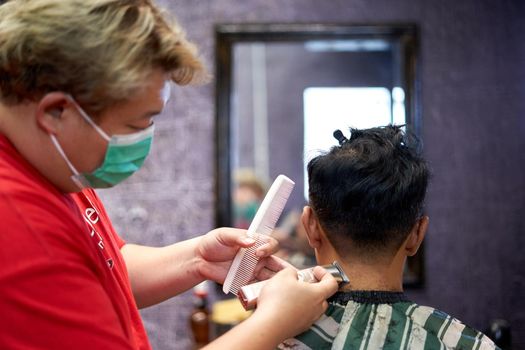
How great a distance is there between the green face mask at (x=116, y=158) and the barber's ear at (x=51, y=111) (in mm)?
26

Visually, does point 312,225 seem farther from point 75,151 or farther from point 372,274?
point 75,151

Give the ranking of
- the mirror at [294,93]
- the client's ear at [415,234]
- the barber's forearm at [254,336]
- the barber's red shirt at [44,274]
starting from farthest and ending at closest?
1. the mirror at [294,93]
2. the client's ear at [415,234]
3. the barber's forearm at [254,336]
4. the barber's red shirt at [44,274]

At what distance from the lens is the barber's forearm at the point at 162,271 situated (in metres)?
1.32

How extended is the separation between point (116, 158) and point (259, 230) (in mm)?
324

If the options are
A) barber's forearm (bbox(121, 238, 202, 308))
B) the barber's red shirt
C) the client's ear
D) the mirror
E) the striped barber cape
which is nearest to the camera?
the barber's red shirt

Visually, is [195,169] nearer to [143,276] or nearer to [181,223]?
[181,223]

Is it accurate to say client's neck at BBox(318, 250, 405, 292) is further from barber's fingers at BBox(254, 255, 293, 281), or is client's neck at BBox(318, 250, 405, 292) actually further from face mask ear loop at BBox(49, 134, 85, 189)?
face mask ear loop at BBox(49, 134, 85, 189)

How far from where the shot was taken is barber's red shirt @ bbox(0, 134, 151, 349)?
0.79 metres

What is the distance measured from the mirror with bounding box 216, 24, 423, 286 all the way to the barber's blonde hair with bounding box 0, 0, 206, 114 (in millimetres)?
1793

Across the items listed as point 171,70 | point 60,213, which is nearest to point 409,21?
point 171,70

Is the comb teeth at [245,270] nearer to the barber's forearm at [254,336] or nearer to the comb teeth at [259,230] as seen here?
the comb teeth at [259,230]

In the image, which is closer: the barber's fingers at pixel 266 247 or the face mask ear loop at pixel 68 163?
the face mask ear loop at pixel 68 163

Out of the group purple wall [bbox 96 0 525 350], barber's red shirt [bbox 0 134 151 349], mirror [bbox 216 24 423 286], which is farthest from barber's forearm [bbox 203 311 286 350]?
purple wall [bbox 96 0 525 350]

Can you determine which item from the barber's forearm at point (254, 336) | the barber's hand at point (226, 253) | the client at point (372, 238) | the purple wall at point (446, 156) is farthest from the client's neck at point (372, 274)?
the purple wall at point (446, 156)
